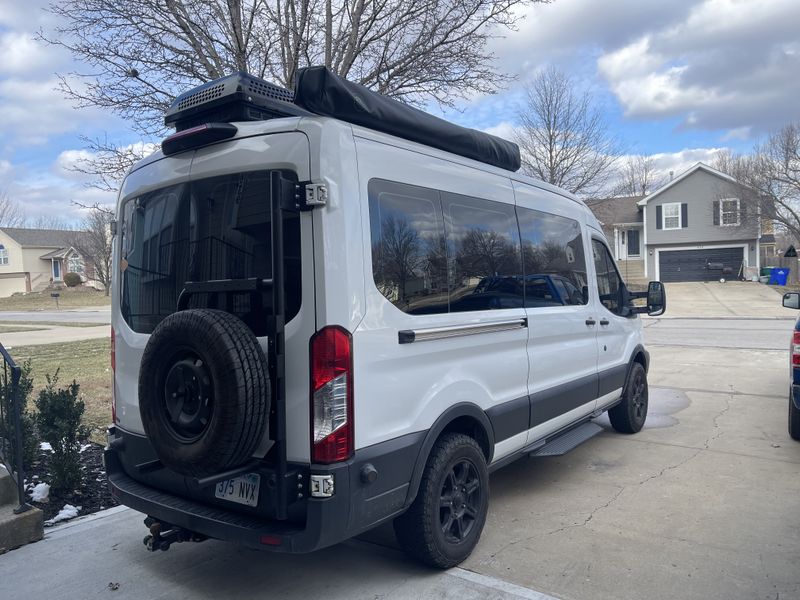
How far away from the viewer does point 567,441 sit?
499 centimetres

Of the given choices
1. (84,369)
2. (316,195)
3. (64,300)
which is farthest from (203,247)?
(64,300)

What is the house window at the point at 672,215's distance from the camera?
122ft

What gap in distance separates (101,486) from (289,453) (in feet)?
9.98

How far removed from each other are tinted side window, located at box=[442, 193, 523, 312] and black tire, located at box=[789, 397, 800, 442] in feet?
11.8

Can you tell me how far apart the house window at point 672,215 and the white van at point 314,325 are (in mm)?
36771

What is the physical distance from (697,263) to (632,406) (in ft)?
113

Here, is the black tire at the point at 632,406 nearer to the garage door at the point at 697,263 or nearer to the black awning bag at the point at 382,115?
the black awning bag at the point at 382,115

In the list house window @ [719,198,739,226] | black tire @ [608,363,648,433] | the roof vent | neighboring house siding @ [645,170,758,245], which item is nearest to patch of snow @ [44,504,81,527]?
the roof vent

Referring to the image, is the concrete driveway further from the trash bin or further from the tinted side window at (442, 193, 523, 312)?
the trash bin

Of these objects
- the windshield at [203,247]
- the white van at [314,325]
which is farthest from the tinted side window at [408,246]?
the windshield at [203,247]

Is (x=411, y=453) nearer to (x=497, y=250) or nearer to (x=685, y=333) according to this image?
(x=497, y=250)

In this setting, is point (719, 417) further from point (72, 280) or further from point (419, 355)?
point (72, 280)

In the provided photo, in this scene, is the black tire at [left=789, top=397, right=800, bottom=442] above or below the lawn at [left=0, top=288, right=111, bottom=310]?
below

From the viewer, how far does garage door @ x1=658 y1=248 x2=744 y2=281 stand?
36375mm
